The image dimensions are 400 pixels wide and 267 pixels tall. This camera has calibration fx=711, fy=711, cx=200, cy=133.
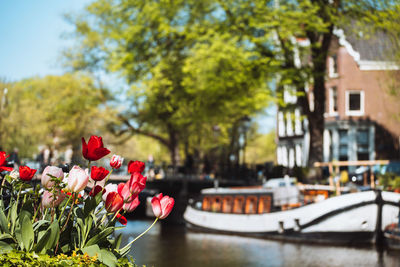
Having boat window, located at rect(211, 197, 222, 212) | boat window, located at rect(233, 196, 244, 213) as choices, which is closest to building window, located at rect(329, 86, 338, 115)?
boat window, located at rect(211, 197, 222, 212)

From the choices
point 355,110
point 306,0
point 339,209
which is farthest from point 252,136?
point 339,209

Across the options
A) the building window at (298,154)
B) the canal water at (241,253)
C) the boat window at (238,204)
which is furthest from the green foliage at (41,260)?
the building window at (298,154)

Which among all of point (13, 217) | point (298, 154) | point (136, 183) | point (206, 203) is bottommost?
point (206, 203)

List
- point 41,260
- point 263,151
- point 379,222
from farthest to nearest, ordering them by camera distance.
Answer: point 263,151, point 379,222, point 41,260

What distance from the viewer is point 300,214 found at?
23.7 m

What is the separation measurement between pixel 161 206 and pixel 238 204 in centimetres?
2214

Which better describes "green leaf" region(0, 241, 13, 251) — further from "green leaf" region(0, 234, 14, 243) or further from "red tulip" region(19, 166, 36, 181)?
"red tulip" region(19, 166, 36, 181)

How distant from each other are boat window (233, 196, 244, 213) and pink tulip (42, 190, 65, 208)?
2192 centimetres

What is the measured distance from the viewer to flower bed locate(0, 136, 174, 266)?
3965mm

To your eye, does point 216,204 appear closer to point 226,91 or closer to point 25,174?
point 226,91

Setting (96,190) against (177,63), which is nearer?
(96,190)

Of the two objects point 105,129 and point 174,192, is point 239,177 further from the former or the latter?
point 105,129

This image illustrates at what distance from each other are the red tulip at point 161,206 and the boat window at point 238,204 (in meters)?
21.8

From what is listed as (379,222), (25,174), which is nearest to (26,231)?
(25,174)
